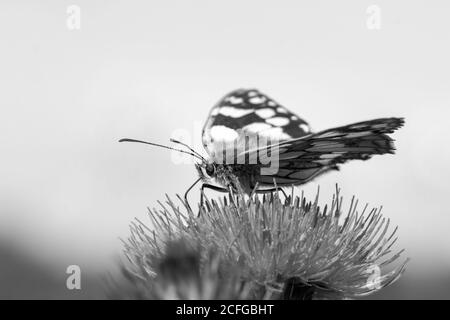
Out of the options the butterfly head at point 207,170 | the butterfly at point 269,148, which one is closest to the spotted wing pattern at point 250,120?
the butterfly at point 269,148

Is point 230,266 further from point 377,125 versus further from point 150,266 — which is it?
point 377,125

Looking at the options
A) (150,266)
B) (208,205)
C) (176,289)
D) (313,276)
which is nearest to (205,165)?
(208,205)

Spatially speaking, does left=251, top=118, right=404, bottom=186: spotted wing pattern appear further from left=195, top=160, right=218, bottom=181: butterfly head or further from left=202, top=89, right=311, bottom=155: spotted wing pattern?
left=202, top=89, right=311, bottom=155: spotted wing pattern

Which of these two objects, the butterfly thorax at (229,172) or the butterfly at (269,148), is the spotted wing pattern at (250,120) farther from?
the butterfly thorax at (229,172)

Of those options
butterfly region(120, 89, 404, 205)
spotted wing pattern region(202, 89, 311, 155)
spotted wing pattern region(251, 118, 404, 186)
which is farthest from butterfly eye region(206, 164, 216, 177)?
spotted wing pattern region(202, 89, 311, 155)

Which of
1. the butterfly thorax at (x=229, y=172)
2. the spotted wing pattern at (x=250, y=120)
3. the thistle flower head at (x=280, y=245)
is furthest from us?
the spotted wing pattern at (x=250, y=120)

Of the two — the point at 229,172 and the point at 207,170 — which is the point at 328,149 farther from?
the point at 207,170

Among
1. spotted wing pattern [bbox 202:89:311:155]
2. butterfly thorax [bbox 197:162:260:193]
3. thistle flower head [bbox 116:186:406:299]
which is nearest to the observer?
thistle flower head [bbox 116:186:406:299]
